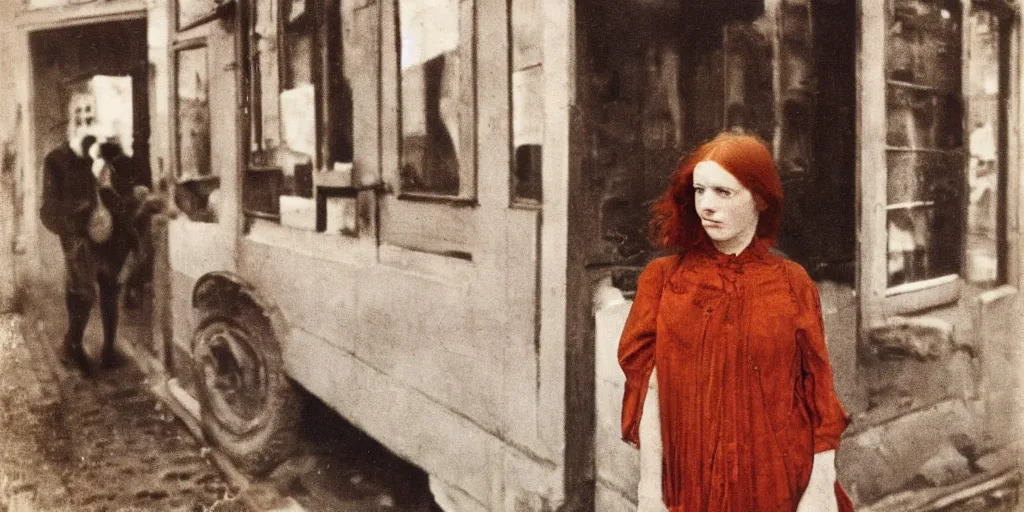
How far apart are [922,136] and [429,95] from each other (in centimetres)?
121

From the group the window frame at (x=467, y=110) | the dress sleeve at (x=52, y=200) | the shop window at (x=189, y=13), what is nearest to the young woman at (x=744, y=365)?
the window frame at (x=467, y=110)

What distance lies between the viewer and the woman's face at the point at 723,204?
5.77 ft

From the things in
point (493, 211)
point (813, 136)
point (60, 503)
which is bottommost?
point (60, 503)

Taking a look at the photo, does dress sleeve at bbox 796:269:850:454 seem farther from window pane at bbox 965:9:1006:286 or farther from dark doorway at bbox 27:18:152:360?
dark doorway at bbox 27:18:152:360

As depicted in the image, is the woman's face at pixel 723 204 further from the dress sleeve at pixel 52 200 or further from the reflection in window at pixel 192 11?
the dress sleeve at pixel 52 200

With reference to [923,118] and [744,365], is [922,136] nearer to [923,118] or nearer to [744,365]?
[923,118]

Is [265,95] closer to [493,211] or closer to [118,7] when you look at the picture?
[118,7]

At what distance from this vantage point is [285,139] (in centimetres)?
241

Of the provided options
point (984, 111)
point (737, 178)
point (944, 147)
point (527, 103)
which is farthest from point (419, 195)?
point (984, 111)

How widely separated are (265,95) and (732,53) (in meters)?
1.28

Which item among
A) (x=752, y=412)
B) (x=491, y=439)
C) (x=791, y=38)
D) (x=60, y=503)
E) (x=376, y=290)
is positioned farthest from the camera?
(x=60, y=503)

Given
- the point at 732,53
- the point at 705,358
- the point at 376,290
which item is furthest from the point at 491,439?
the point at 732,53

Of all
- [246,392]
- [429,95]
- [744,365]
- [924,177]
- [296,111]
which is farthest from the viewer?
[246,392]

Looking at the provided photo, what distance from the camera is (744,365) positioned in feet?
5.73
